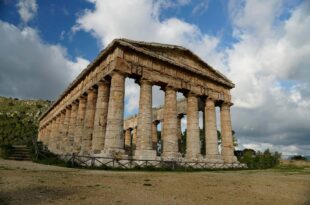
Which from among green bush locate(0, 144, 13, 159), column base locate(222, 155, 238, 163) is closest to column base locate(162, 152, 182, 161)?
column base locate(222, 155, 238, 163)

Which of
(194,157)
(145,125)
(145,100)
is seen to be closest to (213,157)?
(194,157)

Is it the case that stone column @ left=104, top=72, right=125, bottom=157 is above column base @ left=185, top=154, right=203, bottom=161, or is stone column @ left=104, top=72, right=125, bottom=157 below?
above

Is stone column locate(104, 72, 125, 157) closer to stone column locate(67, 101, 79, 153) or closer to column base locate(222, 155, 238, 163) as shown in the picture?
stone column locate(67, 101, 79, 153)

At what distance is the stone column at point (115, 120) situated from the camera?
1917 centimetres

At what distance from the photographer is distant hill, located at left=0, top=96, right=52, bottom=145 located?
238ft

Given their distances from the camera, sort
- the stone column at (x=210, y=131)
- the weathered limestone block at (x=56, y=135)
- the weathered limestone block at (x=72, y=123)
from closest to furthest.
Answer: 1. the stone column at (x=210, y=131)
2. the weathered limestone block at (x=72, y=123)
3. the weathered limestone block at (x=56, y=135)

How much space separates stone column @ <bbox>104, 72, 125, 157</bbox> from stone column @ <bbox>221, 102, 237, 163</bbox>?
13514 millimetres

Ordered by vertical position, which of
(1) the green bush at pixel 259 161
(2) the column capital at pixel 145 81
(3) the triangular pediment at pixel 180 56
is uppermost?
(3) the triangular pediment at pixel 180 56

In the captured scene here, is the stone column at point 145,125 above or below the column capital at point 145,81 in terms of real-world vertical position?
below

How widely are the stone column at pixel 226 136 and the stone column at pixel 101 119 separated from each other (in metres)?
13.8

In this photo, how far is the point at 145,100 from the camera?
2205 centimetres

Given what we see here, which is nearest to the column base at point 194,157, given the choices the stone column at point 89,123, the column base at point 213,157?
the column base at point 213,157

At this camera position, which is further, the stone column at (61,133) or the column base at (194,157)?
the stone column at (61,133)

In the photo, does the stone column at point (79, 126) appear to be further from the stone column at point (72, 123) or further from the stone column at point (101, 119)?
the stone column at point (101, 119)
